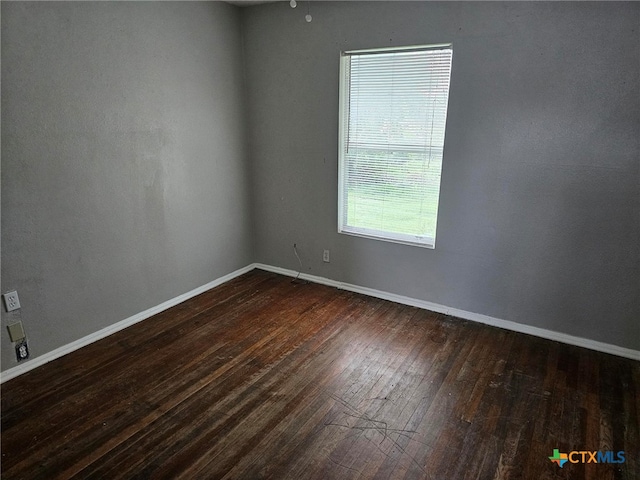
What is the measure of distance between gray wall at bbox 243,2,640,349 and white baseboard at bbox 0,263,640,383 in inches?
2.2

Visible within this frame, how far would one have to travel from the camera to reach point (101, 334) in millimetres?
2883

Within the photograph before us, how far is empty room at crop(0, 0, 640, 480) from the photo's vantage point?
2018 mm

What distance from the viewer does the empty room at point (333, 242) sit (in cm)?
202

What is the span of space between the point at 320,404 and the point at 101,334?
1782mm

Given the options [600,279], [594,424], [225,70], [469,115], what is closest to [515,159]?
[469,115]

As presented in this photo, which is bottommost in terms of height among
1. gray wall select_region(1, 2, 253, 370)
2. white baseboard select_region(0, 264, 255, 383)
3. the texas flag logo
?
the texas flag logo

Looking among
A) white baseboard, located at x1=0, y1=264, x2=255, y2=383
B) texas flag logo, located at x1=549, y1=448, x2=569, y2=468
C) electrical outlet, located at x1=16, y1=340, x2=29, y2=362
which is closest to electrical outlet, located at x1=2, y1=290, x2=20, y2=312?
electrical outlet, located at x1=16, y1=340, x2=29, y2=362

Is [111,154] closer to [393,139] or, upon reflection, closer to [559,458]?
[393,139]

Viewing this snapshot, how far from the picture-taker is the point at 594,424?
6.75 feet

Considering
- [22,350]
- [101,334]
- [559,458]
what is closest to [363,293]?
[559,458]

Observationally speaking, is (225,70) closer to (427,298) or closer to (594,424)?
(427,298)

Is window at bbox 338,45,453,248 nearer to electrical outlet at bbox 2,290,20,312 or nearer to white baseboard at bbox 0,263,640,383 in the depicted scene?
white baseboard at bbox 0,263,640,383

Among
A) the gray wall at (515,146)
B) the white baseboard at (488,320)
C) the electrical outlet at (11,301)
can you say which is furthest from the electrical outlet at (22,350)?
the gray wall at (515,146)

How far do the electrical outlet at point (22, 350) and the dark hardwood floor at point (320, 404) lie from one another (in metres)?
0.12
